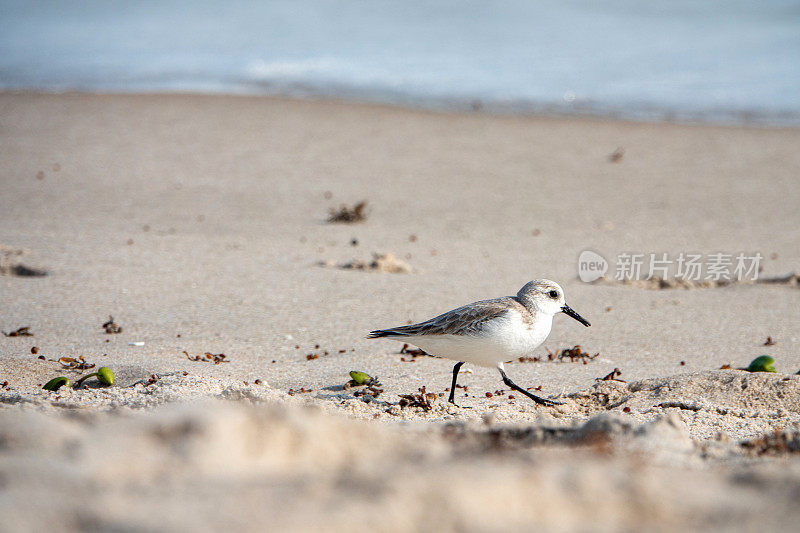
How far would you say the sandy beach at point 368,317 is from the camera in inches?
81.4

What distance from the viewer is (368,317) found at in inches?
255

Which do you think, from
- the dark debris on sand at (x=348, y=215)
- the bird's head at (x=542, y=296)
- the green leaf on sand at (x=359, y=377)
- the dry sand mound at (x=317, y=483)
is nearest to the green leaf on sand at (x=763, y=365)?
the bird's head at (x=542, y=296)

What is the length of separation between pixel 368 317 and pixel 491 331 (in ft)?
6.97

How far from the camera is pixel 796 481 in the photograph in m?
2.25

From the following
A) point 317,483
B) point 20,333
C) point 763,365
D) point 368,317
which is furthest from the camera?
point 368,317

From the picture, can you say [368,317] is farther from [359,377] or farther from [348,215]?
[348,215]

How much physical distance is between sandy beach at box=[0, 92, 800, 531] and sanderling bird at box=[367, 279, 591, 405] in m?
0.33

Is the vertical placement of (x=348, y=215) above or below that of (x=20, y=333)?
above

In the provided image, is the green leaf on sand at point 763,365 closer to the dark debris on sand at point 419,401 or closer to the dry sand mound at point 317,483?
the dark debris on sand at point 419,401

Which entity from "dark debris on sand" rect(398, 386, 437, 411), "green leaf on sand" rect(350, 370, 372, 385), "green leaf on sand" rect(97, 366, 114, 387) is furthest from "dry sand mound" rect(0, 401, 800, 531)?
"green leaf on sand" rect(350, 370, 372, 385)

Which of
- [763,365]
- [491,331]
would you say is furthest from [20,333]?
[763,365]

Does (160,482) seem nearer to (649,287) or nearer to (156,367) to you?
(156,367)

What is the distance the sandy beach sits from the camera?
2.07 m

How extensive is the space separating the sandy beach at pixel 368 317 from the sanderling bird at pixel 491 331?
12.9 inches
